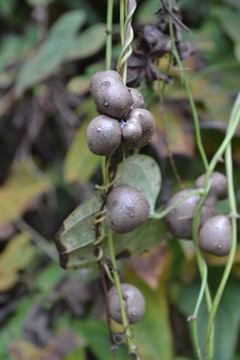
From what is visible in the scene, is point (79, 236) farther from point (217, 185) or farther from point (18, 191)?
point (18, 191)

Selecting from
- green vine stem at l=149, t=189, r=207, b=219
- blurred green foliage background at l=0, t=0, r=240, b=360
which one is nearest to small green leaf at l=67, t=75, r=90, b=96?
blurred green foliage background at l=0, t=0, r=240, b=360

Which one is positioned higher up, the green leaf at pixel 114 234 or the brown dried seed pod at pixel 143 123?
the brown dried seed pod at pixel 143 123

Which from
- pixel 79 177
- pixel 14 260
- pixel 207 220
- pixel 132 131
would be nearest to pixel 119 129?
pixel 132 131

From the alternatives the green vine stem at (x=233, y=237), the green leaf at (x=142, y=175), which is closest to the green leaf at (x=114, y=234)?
the green leaf at (x=142, y=175)

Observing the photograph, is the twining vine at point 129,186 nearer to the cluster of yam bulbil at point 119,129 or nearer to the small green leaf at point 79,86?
the cluster of yam bulbil at point 119,129

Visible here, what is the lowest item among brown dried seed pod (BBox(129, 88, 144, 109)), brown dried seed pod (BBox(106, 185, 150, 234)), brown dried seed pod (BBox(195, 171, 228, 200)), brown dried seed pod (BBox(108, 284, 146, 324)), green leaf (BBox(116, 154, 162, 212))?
brown dried seed pod (BBox(108, 284, 146, 324))

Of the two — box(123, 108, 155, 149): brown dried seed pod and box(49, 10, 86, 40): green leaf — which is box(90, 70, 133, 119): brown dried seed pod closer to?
box(123, 108, 155, 149): brown dried seed pod
